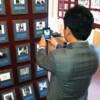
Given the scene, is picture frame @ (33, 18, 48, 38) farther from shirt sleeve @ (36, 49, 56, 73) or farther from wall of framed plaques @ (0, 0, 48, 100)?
shirt sleeve @ (36, 49, 56, 73)

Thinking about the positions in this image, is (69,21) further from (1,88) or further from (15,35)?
(1,88)

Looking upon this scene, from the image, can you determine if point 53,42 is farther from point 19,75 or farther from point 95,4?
point 95,4

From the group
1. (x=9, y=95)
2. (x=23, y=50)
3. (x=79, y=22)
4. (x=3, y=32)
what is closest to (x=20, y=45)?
(x=23, y=50)

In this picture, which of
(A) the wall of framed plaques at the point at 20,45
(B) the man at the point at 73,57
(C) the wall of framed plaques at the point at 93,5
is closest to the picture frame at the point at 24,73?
(A) the wall of framed plaques at the point at 20,45

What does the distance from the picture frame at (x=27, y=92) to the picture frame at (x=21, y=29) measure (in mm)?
383

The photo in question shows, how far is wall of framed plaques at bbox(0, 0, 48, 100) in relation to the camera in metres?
1.44

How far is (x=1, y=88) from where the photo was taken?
1534 mm

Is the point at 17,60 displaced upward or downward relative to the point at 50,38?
downward

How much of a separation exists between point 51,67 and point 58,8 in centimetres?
99

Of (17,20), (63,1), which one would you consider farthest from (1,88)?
(63,1)

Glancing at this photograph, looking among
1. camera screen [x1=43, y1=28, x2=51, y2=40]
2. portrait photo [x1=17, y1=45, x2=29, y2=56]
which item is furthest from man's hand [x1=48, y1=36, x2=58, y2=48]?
portrait photo [x1=17, y1=45, x2=29, y2=56]

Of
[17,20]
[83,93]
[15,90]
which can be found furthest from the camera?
[15,90]

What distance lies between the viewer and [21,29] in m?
1.50

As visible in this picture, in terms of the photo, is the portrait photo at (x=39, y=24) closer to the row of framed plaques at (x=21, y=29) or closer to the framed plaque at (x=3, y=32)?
the row of framed plaques at (x=21, y=29)
